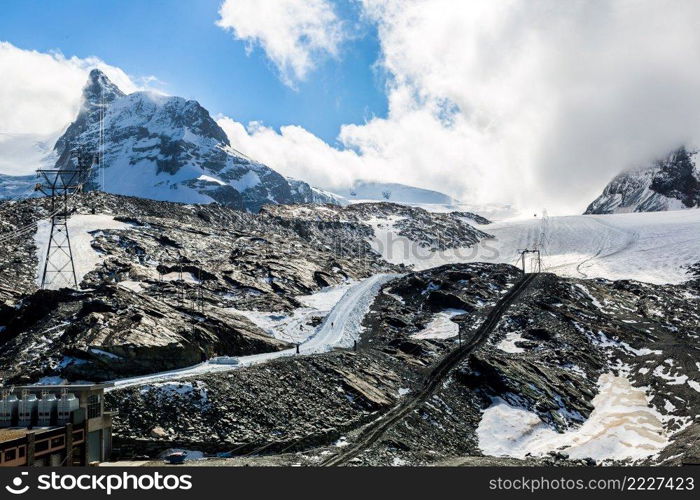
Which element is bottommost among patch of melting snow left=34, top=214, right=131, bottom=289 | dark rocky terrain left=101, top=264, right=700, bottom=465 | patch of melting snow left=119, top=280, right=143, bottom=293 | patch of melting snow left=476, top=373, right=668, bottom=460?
patch of melting snow left=476, top=373, right=668, bottom=460

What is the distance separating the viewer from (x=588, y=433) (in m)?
63.3

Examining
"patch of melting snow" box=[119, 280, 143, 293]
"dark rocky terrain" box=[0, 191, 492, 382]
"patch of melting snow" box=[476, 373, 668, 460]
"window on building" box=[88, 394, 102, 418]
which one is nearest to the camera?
"window on building" box=[88, 394, 102, 418]

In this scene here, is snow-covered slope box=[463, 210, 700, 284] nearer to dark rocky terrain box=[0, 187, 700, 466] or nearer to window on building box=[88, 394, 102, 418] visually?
dark rocky terrain box=[0, 187, 700, 466]

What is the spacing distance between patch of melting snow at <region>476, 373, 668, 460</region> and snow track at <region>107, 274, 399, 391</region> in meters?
21.4

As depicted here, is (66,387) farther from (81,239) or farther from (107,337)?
(81,239)

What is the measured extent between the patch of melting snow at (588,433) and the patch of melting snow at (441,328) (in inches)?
871

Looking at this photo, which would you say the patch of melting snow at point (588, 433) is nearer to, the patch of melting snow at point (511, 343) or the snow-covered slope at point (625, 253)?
the patch of melting snow at point (511, 343)

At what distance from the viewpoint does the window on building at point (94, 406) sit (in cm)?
4284

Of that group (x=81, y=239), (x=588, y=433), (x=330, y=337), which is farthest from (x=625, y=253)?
(x=81, y=239)

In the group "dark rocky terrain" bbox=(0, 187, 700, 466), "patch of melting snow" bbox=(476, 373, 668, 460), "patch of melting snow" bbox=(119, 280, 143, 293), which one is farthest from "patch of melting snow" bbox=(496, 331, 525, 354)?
"patch of melting snow" bbox=(119, 280, 143, 293)

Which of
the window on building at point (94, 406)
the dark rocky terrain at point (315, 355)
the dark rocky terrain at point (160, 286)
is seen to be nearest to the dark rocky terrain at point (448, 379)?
the dark rocky terrain at point (315, 355)

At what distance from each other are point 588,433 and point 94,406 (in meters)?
46.9

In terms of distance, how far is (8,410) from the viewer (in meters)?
41.1

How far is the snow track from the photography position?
5459 centimetres
